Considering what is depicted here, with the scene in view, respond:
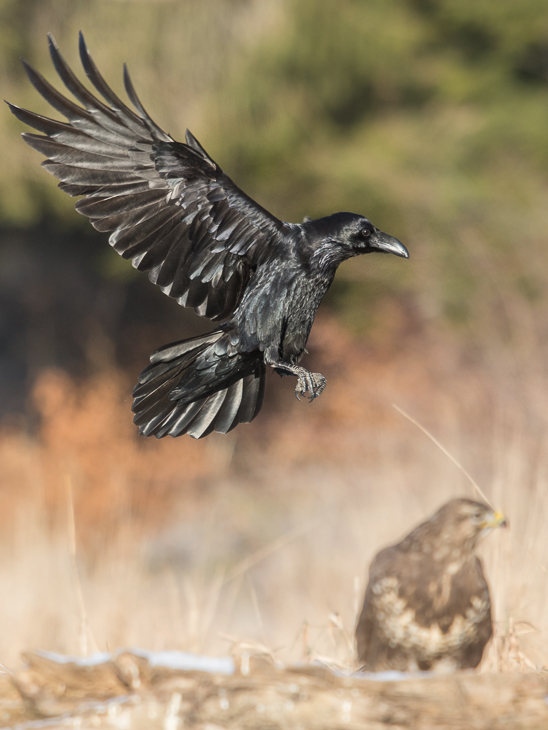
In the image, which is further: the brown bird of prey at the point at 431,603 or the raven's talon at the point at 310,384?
the brown bird of prey at the point at 431,603

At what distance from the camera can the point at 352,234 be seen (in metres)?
2.51

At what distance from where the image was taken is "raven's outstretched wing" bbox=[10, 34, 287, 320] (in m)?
2.44

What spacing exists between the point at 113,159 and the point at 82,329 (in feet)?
30.2

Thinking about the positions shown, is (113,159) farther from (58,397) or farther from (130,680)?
(58,397)

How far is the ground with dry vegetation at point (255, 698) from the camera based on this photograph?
5.75 feet

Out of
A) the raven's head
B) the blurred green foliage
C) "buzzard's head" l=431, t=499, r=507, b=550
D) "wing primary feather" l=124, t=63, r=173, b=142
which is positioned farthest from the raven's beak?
the blurred green foliage

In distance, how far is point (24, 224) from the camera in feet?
33.6

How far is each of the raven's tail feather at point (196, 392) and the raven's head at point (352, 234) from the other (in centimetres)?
48

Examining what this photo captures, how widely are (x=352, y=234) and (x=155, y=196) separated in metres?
0.63

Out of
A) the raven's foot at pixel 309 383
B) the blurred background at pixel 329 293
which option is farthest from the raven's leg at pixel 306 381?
the blurred background at pixel 329 293

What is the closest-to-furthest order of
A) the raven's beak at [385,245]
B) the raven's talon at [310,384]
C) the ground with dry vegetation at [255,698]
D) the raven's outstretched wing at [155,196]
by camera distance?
the ground with dry vegetation at [255,698] → the raven's talon at [310,384] → the raven's outstretched wing at [155,196] → the raven's beak at [385,245]

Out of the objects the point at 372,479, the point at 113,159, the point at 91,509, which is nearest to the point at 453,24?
the point at 372,479

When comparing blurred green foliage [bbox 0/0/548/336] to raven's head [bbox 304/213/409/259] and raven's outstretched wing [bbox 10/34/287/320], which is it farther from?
raven's head [bbox 304/213/409/259]

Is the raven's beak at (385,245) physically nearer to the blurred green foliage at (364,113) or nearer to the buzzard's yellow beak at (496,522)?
the buzzard's yellow beak at (496,522)
